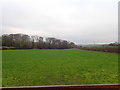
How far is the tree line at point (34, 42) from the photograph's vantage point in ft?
4.03

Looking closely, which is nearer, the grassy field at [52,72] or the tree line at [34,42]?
the tree line at [34,42]

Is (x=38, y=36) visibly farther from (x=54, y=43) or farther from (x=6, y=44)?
(x=6, y=44)

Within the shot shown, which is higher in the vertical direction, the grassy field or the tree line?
the tree line

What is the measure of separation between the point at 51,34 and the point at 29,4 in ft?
1.62

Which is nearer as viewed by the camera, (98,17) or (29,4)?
(29,4)

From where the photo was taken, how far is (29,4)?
4.13 ft

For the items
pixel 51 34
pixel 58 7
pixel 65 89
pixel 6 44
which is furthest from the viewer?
pixel 51 34

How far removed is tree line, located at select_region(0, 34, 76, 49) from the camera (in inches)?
48.4

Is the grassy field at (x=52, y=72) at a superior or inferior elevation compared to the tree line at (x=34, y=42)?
inferior

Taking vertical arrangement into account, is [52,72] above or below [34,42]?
below

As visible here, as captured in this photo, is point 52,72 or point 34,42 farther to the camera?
point 52,72

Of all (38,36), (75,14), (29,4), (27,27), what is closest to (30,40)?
(38,36)

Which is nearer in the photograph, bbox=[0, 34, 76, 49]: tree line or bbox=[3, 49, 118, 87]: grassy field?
bbox=[0, 34, 76, 49]: tree line

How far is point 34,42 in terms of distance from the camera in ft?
4.62
